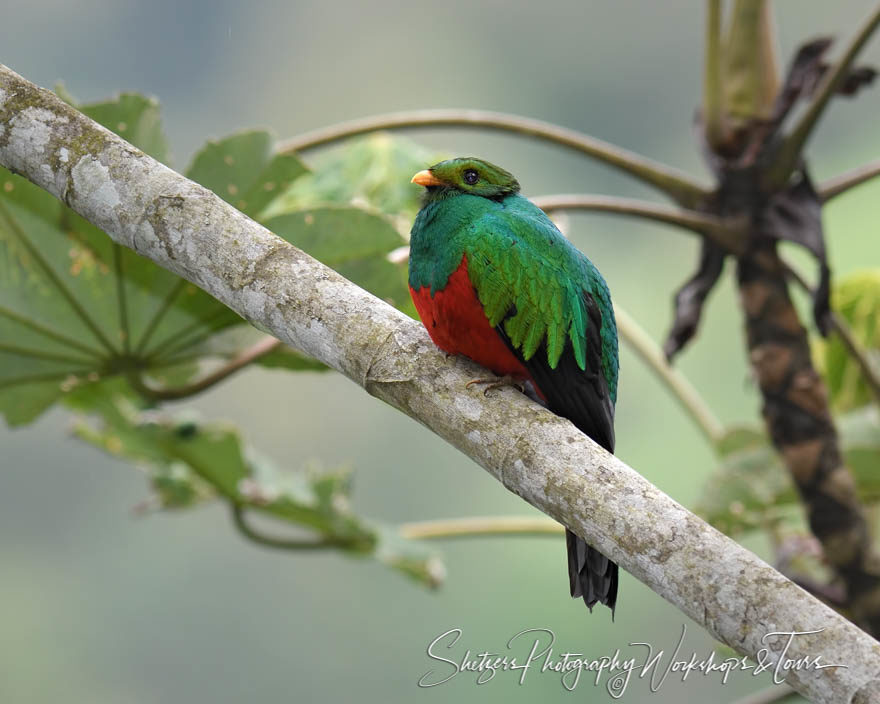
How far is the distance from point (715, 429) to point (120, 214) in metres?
2.50

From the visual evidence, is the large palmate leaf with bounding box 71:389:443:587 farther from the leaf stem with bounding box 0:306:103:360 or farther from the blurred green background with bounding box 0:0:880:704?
the blurred green background with bounding box 0:0:880:704

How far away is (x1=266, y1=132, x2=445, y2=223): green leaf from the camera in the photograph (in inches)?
145

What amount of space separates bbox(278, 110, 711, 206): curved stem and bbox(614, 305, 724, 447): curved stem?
0.52 m

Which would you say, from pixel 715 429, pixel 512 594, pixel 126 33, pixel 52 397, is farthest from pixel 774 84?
pixel 126 33

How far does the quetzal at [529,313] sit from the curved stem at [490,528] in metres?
1.41

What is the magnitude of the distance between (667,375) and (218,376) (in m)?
1.68

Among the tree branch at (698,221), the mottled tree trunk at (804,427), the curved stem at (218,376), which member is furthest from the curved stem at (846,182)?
the curved stem at (218,376)

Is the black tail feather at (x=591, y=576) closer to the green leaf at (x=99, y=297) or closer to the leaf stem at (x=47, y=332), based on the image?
the green leaf at (x=99, y=297)

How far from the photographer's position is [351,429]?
865cm

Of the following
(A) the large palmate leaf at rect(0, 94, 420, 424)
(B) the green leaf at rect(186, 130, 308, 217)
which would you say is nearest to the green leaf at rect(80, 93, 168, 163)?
(A) the large palmate leaf at rect(0, 94, 420, 424)

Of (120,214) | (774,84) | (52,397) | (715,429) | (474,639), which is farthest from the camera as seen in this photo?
(474,639)

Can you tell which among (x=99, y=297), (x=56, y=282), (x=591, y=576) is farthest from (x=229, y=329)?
(x=591, y=576)

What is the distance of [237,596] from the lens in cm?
833

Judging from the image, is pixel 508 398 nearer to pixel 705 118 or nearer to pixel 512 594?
pixel 705 118
